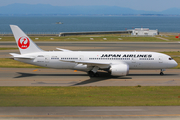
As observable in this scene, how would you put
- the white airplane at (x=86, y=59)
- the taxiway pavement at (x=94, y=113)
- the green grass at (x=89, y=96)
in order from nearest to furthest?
the taxiway pavement at (x=94, y=113) < the green grass at (x=89, y=96) < the white airplane at (x=86, y=59)

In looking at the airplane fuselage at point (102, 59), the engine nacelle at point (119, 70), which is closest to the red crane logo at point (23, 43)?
the airplane fuselage at point (102, 59)

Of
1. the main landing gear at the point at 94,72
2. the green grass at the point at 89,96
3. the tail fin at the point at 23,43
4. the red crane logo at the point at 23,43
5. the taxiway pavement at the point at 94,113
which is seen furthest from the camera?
the red crane logo at the point at 23,43

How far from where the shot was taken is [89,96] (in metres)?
24.6

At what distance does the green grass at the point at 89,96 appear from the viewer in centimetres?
2205

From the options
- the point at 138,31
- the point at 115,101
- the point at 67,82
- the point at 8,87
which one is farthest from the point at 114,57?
the point at 138,31

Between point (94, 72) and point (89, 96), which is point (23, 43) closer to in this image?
point (94, 72)

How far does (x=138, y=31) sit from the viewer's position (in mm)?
119938

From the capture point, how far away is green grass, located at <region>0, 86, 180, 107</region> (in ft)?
72.3

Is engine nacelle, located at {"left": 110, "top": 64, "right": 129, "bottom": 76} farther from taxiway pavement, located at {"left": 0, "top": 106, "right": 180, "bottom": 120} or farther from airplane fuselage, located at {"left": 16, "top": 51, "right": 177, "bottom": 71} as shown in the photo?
taxiway pavement, located at {"left": 0, "top": 106, "right": 180, "bottom": 120}

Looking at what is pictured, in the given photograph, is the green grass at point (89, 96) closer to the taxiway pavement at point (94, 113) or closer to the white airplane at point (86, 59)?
the taxiway pavement at point (94, 113)

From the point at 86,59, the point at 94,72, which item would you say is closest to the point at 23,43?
the point at 86,59

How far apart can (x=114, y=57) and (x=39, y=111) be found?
18108 millimetres

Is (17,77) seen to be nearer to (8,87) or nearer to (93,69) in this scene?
(8,87)

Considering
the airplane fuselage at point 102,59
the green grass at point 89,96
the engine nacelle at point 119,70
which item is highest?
the airplane fuselage at point 102,59
